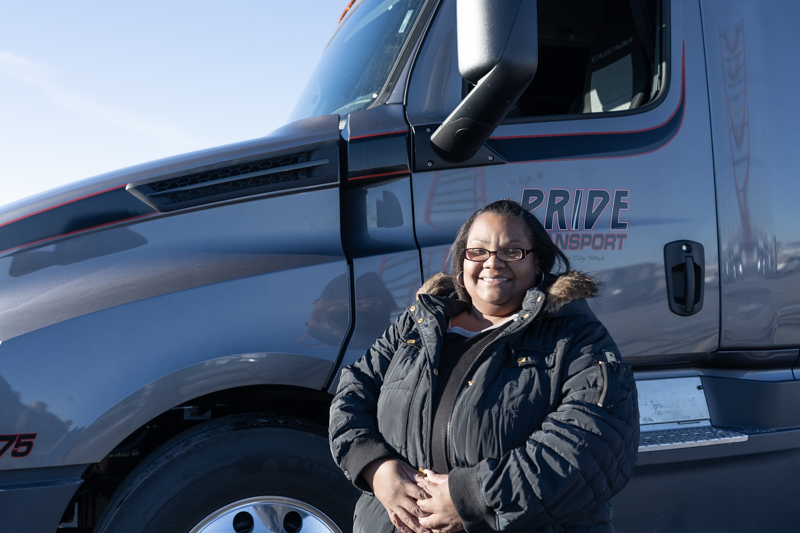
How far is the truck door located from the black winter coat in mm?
604

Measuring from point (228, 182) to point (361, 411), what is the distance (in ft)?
3.08

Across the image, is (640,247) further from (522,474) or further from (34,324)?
(34,324)

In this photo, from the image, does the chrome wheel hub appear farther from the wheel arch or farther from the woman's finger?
the woman's finger

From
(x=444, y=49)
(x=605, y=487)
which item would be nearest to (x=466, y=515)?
(x=605, y=487)

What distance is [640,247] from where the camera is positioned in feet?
8.71

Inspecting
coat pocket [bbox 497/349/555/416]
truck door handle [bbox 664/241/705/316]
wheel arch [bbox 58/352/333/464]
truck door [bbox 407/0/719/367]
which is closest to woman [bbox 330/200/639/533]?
coat pocket [bbox 497/349/555/416]

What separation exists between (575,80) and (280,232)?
231 cm

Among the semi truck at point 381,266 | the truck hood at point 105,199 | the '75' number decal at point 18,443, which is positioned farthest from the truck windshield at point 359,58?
the '75' number decal at point 18,443

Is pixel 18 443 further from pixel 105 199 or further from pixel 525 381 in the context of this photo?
pixel 525 381

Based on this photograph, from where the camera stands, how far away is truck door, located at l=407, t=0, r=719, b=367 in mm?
2496

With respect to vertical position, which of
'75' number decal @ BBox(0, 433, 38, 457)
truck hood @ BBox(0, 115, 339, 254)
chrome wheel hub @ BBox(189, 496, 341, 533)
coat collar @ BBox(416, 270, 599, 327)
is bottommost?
chrome wheel hub @ BBox(189, 496, 341, 533)

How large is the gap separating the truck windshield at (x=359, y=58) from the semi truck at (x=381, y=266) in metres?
0.01

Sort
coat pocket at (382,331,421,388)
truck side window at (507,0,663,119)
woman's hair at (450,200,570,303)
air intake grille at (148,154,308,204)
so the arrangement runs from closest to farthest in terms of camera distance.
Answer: coat pocket at (382,331,421,388) → woman's hair at (450,200,570,303) → air intake grille at (148,154,308,204) → truck side window at (507,0,663,119)

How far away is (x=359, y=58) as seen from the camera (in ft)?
9.62
